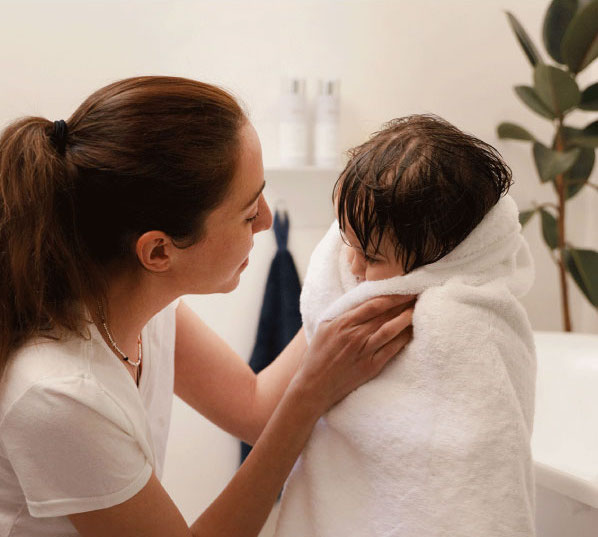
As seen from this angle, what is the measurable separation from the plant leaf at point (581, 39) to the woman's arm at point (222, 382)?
4.06 feet

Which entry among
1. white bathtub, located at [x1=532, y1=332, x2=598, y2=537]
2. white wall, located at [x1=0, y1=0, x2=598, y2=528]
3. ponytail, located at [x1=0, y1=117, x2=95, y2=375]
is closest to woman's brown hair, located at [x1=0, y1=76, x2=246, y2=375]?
ponytail, located at [x1=0, y1=117, x2=95, y2=375]

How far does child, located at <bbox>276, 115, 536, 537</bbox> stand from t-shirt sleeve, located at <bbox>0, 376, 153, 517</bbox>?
0.89 ft

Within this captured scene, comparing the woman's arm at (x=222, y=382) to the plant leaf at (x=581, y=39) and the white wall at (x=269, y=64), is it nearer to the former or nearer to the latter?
the white wall at (x=269, y=64)

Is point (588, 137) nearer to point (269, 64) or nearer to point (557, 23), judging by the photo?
point (557, 23)

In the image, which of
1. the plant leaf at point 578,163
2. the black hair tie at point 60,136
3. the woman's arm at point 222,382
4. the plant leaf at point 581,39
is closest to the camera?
the black hair tie at point 60,136

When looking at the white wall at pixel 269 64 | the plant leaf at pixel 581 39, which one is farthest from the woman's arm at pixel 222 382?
the plant leaf at pixel 581 39

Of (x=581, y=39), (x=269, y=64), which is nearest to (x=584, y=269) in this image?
(x=581, y=39)

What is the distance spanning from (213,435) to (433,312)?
51.5 inches

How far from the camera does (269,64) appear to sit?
189cm

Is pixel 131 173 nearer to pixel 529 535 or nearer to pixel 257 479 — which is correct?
pixel 257 479

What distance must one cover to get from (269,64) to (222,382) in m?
0.99

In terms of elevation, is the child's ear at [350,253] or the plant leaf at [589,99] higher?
the plant leaf at [589,99]

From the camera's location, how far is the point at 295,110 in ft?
6.07

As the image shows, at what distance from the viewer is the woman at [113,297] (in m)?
0.91
